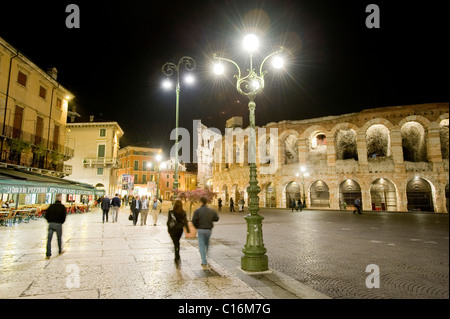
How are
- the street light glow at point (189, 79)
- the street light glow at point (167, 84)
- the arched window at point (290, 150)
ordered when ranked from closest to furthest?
the street light glow at point (189, 79) → the street light glow at point (167, 84) → the arched window at point (290, 150)

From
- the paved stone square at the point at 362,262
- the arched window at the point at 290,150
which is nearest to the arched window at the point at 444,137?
the arched window at the point at 290,150

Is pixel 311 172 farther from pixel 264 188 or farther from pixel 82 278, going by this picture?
pixel 82 278

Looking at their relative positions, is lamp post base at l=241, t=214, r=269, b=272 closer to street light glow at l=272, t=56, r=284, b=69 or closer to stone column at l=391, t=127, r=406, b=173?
street light glow at l=272, t=56, r=284, b=69

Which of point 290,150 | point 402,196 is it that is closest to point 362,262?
point 402,196

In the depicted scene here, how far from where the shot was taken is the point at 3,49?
17281mm

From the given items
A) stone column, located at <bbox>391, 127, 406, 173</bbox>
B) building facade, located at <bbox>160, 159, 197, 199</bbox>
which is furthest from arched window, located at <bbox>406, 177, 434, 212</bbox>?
building facade, located at <bbox>160, 159, 197, 199</bbox>

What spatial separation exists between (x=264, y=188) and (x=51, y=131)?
24922mm

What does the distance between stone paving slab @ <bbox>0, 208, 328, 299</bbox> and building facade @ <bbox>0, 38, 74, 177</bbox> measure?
43.8ft

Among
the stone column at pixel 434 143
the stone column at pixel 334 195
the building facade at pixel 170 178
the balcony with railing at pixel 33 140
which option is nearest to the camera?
the balcony with railing at pixel 33 140

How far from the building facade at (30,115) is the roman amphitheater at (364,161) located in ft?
58.3

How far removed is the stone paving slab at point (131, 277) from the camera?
13.4 feet

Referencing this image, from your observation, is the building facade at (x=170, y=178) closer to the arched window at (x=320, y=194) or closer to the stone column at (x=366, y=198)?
the arched window at (x=320, y=194)

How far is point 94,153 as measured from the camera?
121ft
